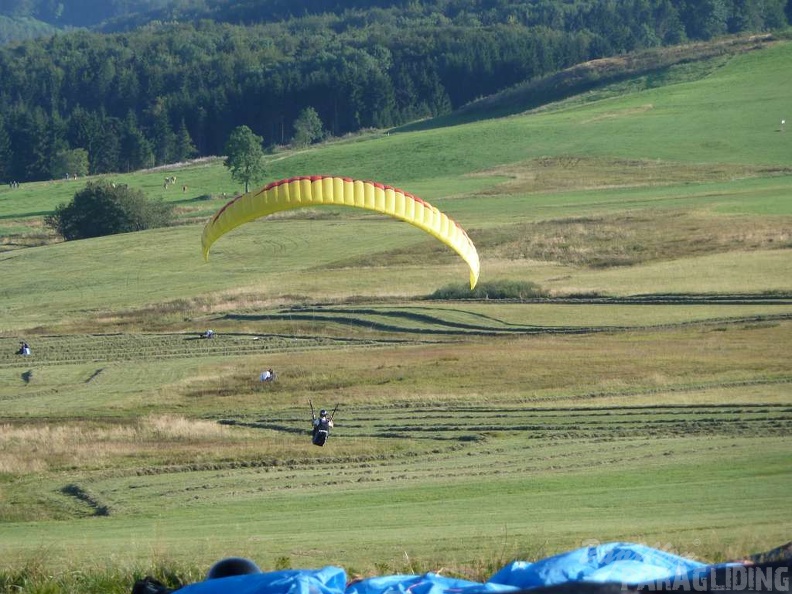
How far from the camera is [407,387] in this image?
2570cm

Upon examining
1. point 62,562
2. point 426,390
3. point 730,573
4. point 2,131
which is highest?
point 2,131

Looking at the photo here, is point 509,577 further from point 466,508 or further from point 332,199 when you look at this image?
point 332,199

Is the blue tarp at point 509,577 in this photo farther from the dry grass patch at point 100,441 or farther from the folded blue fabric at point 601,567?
the dry grass patch at point 100,441

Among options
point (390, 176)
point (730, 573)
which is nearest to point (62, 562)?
point (730, 573)

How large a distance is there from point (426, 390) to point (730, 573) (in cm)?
1947

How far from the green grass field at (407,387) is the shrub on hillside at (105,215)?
2.38 metres

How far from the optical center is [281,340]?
3381cm

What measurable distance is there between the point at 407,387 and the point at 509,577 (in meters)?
18.5

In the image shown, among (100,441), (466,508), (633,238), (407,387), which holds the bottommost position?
(407,387)

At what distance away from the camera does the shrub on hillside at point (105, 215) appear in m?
64.2

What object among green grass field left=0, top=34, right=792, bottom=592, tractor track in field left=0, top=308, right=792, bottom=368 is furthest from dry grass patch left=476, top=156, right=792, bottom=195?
tractor track in field left=0, top=308, right=792, bottom=368

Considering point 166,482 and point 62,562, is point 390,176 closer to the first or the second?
point 166,482

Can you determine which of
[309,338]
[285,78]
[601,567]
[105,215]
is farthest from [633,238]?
[285,78]

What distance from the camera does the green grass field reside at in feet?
41.6
